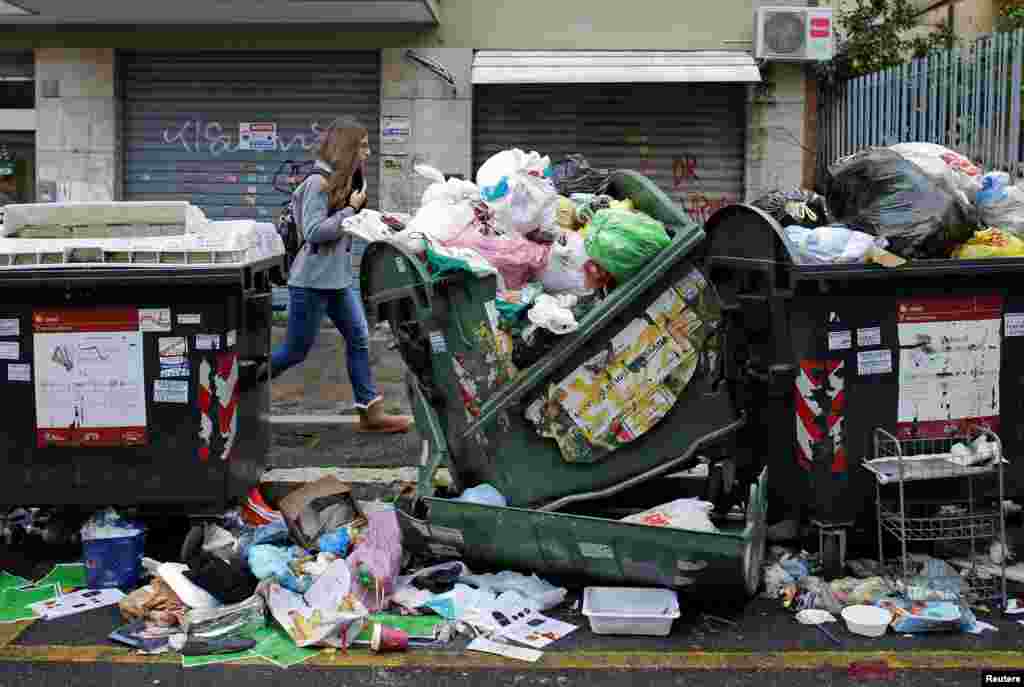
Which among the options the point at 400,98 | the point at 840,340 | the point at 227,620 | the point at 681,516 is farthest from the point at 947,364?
the point at 400,98

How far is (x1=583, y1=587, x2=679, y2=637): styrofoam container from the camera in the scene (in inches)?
162

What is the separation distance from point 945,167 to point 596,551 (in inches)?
92.3

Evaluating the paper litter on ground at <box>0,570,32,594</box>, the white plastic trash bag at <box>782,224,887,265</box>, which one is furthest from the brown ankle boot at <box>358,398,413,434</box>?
the white plastic trash bag at <box>782,224,887,265</box>

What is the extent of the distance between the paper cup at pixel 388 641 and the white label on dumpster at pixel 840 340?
1970mm

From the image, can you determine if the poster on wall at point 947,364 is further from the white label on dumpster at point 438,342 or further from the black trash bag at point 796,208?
the white label on dumpster at point 438,342

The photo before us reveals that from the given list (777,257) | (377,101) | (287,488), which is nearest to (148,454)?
(287,488)

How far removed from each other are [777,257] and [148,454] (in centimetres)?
271

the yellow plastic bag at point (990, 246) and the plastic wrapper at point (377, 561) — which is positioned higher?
the yellow plastic bag at point (990, 246)

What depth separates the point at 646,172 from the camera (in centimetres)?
1265

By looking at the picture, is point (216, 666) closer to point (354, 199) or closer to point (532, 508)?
point (532, 508)

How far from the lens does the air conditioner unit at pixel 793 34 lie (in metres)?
11.8

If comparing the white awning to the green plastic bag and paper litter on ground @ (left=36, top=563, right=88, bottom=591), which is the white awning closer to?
the green plastic bag

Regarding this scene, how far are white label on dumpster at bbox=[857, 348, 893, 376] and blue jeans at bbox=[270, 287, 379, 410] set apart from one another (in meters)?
3.22

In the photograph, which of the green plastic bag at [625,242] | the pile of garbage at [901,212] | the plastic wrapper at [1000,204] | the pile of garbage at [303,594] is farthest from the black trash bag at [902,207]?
the pile of garbage at [303,594]
